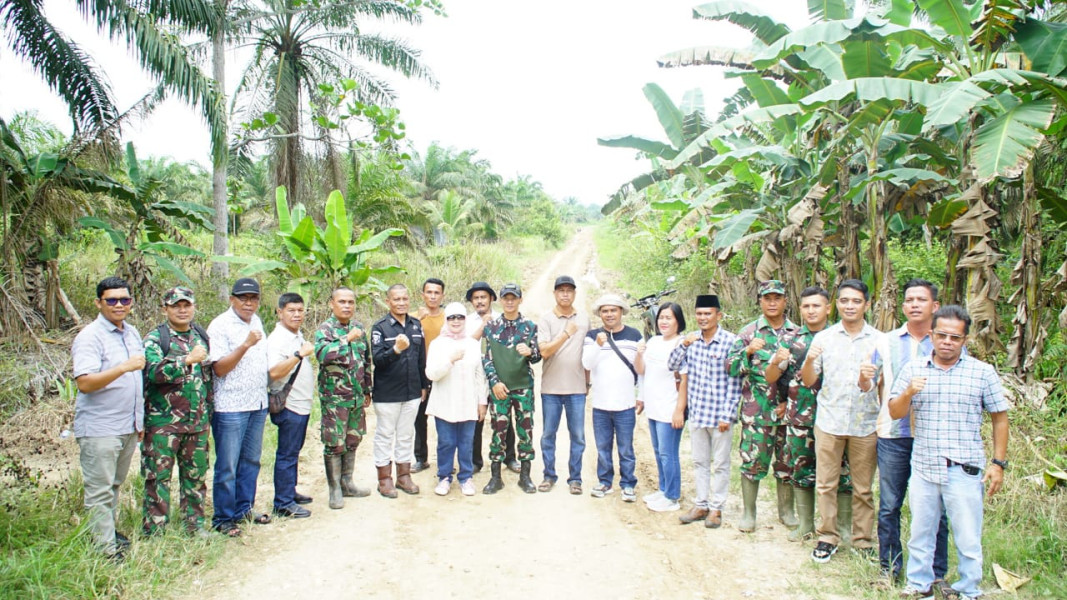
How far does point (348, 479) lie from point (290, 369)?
1.14m

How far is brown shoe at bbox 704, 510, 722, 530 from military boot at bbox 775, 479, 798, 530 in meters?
0.45

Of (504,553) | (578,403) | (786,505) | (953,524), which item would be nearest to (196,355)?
(504,553)

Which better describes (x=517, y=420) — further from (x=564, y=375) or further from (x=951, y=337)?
(x=951, y=337)

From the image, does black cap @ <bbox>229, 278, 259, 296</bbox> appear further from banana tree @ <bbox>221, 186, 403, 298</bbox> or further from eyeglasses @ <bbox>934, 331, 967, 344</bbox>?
banana tree @ <bbox>221, 186, 403, 298</bbox>

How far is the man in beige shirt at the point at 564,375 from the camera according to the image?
17.3ft

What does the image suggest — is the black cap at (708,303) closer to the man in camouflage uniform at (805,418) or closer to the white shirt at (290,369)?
the man in camouflage uniform at (805,418)

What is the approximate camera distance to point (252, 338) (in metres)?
4.24

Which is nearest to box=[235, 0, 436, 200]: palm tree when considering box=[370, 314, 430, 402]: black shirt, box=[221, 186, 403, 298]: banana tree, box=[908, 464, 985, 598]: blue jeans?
box=[221, 186, 403, 298]: banana tree

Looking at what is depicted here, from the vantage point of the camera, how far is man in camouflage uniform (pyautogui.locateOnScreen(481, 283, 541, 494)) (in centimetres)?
533

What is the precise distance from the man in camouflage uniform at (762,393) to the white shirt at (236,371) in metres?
3.36

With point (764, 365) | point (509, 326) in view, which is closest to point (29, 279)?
point (509, 326)

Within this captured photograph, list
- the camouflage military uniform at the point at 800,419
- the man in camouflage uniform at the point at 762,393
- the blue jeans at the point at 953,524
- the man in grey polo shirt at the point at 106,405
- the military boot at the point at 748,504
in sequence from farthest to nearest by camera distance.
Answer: the military boot at the point at 748,504, the man in camouflage uniform at the point at 762,393, the camouflage military uniform at the point at 800,419, the man in grey polo shirt at the point at 106,405, the blue jeans at the point at 953,524

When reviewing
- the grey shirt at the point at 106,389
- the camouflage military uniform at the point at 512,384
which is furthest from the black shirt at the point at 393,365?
the grey shirt at the point at 106,389

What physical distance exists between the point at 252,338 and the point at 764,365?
3472 mm
